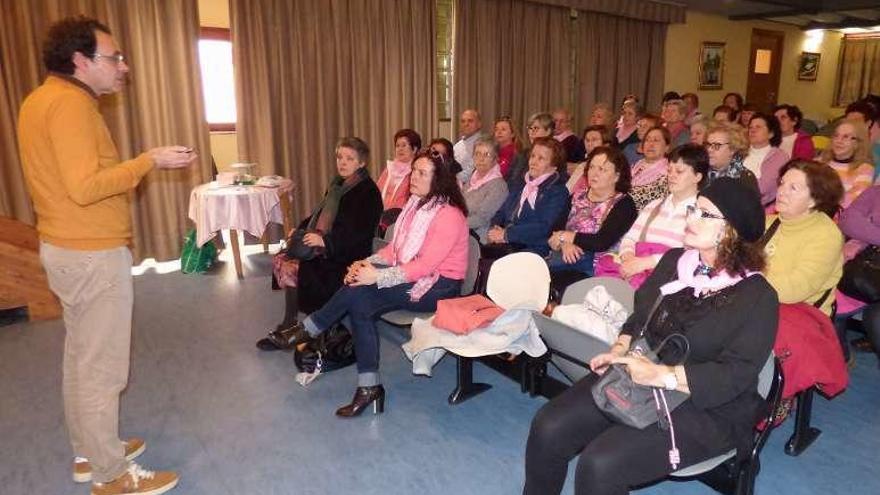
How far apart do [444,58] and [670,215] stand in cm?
459

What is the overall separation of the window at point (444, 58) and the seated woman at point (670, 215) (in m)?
4.28

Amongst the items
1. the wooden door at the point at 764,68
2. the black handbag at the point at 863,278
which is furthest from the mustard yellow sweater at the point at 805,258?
the wooden door at the point at 764,68

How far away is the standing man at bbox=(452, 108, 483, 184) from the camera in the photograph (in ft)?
16.3

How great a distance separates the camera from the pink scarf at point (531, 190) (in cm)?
346

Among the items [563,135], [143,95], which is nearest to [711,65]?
[563,135]

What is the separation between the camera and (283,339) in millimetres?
3344

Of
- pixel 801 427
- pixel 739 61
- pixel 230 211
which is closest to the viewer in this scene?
pixel 801 427

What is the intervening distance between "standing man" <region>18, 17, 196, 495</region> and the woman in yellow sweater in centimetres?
224

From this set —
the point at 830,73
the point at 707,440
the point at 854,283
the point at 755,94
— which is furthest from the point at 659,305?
the point at 830,73

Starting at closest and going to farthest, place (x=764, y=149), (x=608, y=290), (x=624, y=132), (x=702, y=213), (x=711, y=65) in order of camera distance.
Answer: (x=702, y=213), (x=608, y=290), (x=764, y=149), (x=624, y=132), (x=711, y=65)

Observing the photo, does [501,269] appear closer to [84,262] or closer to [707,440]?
[707,440]

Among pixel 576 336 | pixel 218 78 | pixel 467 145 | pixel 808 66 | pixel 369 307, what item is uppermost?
pixel 808 66

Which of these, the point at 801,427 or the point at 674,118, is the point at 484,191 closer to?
the point at 801,427

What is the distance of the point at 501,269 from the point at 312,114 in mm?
3856
